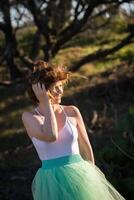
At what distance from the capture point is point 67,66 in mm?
9367

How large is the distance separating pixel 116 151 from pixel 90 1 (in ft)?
10.1

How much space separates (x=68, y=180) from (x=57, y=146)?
231 mm

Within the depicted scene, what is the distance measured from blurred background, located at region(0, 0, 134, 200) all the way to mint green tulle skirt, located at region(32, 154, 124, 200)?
123 inches

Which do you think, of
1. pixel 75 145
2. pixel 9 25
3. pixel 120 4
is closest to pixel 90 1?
pixel 120 4

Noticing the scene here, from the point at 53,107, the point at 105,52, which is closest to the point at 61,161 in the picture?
the point at 53,107

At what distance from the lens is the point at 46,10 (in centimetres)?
972

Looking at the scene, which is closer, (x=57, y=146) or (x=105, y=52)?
(x=57, y=146)

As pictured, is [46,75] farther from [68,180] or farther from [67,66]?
[67,66]

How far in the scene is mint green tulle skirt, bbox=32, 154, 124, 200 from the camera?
438 centimetres

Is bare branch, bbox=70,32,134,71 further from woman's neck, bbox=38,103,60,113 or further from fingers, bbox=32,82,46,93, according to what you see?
fingers, bbox=32,82,46,93

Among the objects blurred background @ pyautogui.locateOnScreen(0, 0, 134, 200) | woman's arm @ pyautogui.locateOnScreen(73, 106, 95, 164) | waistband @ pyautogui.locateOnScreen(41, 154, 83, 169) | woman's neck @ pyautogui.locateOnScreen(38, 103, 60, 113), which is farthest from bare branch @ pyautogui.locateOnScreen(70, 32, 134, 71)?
waistband @ pyautogui.locateOnScreen(41, 154, 83, 169)

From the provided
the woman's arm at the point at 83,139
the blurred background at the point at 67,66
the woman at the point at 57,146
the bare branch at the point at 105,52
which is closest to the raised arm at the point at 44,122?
the woman at the point at 57,146

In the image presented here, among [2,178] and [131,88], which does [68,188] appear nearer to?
[2,178]

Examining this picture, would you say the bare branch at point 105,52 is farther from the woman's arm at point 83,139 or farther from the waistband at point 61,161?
the waistband at point 61,161
